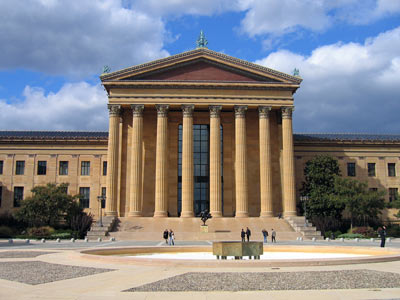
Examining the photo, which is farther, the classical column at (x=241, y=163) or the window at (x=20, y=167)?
the window at (x=20, y=167)

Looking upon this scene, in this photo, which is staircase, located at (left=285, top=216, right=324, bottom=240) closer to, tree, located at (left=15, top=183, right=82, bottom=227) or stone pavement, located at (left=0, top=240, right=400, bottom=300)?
tree, located at (left=15, top=183, right=82, bottom=227)

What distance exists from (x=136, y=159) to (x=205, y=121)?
A: 1225cm

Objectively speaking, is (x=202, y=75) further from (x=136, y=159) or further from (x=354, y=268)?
(x=354, y=268)

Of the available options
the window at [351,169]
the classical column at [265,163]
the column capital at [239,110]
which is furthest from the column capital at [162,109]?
the window at [351,169]

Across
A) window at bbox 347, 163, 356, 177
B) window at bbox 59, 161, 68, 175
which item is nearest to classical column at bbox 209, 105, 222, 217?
window at bbox 347, 163, 356, 177

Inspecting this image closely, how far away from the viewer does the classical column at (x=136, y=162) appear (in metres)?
58.0

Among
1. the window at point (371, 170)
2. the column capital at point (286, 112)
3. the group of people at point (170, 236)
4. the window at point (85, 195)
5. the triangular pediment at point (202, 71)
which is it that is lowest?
the group of people at point (170, 236)

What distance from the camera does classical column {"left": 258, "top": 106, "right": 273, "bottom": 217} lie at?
59.2 m

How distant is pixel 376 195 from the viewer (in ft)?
188

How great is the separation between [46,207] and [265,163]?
93.2ft

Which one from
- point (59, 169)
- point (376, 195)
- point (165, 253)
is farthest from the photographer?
point (59, 169)

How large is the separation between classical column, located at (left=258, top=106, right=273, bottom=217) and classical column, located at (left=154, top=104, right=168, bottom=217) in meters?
12.7

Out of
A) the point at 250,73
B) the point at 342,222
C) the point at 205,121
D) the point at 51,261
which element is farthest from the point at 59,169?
the point at 51,261

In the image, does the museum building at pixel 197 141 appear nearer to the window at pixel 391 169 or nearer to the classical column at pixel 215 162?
the classical column at pixel 215 162
